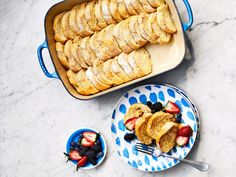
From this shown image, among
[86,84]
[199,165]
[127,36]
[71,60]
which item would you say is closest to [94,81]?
[86,84]

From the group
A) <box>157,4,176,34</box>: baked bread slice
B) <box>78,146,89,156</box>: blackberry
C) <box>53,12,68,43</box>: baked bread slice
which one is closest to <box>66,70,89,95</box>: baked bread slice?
<box>53,12,68,43</box>: baked bread slice

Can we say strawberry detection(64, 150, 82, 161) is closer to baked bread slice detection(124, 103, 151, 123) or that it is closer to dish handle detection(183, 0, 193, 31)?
baked bread slice detection(124, 103, 151, 123)

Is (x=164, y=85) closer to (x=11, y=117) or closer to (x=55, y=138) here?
(x=55, y=138)

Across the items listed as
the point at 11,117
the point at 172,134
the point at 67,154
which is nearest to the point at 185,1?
the point at 172,134

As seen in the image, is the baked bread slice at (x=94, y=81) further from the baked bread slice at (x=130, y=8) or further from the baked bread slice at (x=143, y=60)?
the baked bread slice at (x=130, y=8)

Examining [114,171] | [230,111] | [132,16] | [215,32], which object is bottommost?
[114,171]

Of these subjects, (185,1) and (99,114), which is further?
(99,114)

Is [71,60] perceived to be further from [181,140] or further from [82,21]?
[181,140]

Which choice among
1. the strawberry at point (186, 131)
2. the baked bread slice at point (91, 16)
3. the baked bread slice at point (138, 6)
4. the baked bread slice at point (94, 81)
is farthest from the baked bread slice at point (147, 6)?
the strawberry at point (186, 131)
